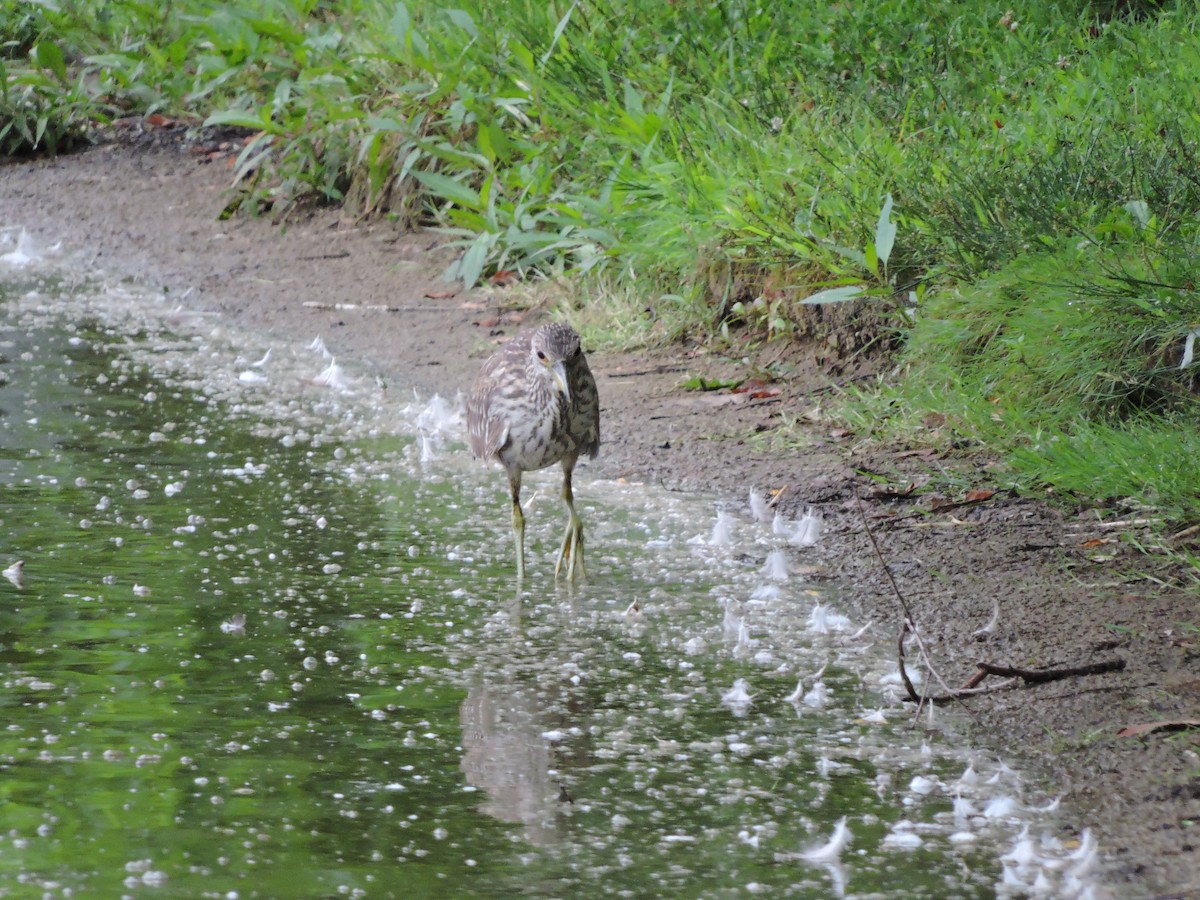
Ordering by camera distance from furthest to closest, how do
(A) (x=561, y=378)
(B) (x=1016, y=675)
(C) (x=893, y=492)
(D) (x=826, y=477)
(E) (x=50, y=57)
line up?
(E) (x=50, y=57) < (D) (x=826, y=477) < (C) (x=893, y=492) < (A) (x=561, y=378) < (B) (x=1016, y=675)

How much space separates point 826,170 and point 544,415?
94.7 inches

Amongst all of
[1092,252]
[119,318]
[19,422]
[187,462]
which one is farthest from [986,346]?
[119,318]

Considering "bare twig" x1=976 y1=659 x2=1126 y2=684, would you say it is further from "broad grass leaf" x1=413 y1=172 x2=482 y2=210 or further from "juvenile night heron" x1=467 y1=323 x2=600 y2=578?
"broad grass leaf" x1=413 y1=172 x2=482 y2=210

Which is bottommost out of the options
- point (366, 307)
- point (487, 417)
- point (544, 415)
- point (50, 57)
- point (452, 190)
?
point (366, 307)

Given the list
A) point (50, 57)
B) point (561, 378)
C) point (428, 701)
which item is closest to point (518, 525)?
point (561, 378)

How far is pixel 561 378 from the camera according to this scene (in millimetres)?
4859

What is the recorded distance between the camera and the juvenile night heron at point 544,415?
4.92 meters

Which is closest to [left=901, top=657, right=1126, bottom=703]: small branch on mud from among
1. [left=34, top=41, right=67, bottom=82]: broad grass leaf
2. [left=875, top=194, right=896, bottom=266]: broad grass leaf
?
[left=875, top=194, right=896, bottom=266]: broad grass leaf

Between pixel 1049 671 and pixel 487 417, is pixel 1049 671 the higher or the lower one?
the higher one

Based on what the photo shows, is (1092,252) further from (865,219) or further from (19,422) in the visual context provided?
(19,422)

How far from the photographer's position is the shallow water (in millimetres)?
3043

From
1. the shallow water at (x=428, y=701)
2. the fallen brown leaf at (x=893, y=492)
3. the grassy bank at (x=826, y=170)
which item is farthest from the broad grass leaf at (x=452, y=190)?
the fallen brown leaf at (x=893, y=492)

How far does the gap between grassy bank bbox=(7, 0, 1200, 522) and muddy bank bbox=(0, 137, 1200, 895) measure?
11.1 inches

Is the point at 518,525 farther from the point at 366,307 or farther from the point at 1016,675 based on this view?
the point at 366,307
